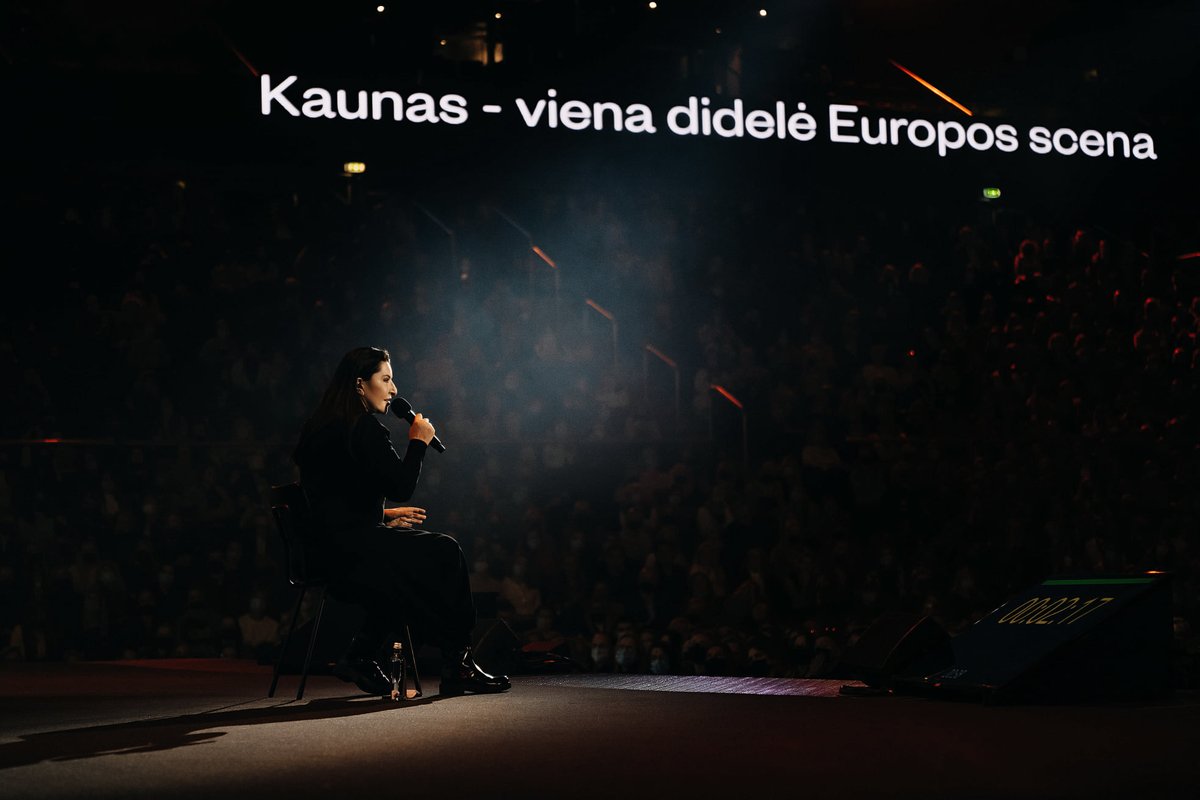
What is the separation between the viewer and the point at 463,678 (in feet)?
15.4

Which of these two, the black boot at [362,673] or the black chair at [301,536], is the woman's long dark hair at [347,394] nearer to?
the black chair at [301,536]

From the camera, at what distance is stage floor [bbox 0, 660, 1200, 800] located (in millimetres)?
3006

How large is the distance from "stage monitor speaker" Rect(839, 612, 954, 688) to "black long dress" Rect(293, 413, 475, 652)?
1323mm

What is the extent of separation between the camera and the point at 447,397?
31.7 feet

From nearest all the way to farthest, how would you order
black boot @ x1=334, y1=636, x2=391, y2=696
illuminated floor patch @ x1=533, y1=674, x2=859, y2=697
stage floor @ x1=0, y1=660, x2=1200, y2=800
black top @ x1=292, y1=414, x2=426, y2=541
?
stage floor @ x1=0, y1=660, x2=1200, y2=800 → black top @ x1=292, y1=414, x2=426, y2=541 → black boot @ x1=334, y1=636, x2=391, y2=696 → illuminated floor patch @ x1=533, y1=674, x2=859, y2=697

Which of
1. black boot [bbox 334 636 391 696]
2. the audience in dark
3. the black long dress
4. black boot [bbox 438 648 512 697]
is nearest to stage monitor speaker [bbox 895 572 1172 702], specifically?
black boot [bbox 438 648 512 697]

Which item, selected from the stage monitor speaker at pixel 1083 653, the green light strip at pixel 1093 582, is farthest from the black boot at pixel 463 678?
the green light strip at pixel 1093 582

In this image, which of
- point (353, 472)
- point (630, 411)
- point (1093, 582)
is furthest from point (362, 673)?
point (630, 411)

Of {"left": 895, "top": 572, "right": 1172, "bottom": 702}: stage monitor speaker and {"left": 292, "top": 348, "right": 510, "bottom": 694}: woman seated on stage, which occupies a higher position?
{"left": 292, "top": 348, "right": 510, "bottom": 694}: woman seated on stage

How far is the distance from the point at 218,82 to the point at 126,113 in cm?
63

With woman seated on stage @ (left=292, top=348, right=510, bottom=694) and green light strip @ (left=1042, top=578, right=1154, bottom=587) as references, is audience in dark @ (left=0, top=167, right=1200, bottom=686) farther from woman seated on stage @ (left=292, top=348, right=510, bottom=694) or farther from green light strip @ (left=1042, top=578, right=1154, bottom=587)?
woman seated on stage @ (left=292, top=348, right=510, bottom=694)

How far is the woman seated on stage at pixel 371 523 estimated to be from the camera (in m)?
4.45

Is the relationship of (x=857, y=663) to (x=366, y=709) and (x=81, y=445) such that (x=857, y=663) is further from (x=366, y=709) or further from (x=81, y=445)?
(x=81, y=445)

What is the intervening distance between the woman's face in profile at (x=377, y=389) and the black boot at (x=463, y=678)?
2.76ft
